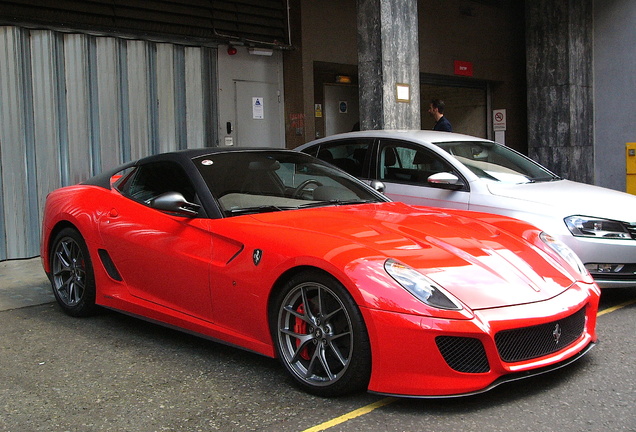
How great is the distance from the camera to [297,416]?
3.44 meters

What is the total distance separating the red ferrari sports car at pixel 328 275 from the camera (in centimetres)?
336

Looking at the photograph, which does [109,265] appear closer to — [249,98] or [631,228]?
[631,228]

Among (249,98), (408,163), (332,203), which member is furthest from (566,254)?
(249,98)

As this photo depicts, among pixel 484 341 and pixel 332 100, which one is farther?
pixel 332 100

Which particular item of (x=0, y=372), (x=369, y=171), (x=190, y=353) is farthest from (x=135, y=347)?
(x=369, y=171)

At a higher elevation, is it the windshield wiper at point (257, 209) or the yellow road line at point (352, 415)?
the windshield wiper at point (257, 209)

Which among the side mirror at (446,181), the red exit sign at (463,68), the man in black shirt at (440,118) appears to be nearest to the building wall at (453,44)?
the red exit sign at (463,68)

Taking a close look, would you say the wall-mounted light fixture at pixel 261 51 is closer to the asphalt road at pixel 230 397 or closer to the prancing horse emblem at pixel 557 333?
the asphalt road at pixel 230 397

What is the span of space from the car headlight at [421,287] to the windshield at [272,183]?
3.97 feet

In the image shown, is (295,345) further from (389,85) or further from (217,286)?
(389,85)

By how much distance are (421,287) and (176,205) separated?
1.66 metres

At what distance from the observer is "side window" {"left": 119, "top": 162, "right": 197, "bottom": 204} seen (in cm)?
473

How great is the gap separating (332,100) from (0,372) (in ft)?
33.3

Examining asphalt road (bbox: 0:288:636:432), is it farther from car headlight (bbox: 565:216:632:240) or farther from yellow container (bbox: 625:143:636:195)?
yellow container (bbox: 625:143:636:195)
